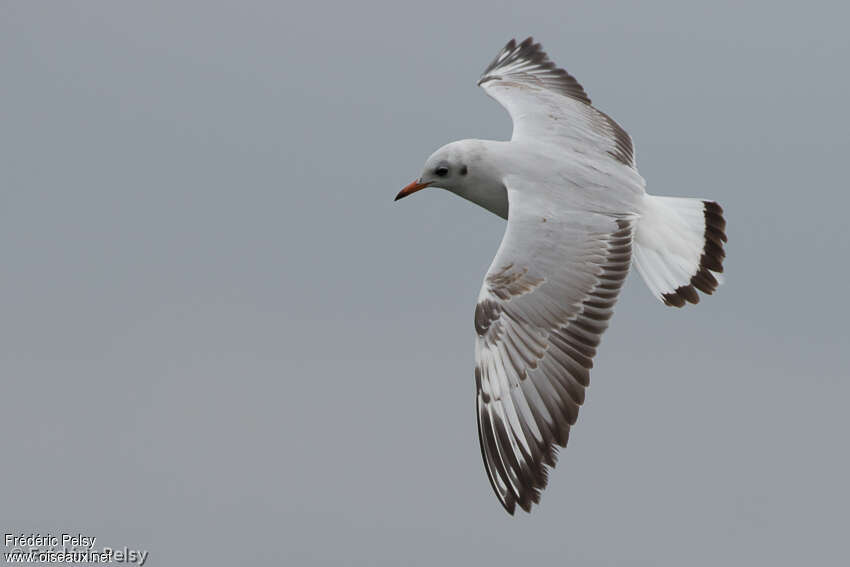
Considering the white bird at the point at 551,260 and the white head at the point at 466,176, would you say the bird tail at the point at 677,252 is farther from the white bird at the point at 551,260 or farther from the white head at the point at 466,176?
the white head at the point at 466,176

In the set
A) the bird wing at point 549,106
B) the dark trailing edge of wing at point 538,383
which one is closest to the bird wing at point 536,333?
the dark trailing edge of wing at point 538,383

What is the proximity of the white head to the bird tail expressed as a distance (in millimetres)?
1214

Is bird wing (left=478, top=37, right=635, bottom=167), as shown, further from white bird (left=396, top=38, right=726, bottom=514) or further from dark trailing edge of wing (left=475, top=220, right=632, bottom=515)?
dark trailing edge of wing (left=475, top=220, right=632, bottom=515)

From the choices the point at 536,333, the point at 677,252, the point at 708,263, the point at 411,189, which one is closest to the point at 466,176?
the point at 411,189

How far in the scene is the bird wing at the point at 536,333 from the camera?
362 inches

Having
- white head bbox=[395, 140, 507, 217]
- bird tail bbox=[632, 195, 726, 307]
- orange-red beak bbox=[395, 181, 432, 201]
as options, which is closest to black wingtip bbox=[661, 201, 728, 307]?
bird tail bbox=[632, 195, 726, 307]

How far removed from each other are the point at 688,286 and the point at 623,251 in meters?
0.85

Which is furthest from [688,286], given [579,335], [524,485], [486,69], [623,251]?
[486,69]

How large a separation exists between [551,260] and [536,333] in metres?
0.58

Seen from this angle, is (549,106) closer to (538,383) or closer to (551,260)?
(551,260)

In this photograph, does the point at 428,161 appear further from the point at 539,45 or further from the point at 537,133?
the point at 539,45

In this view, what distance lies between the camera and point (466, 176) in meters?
11.0

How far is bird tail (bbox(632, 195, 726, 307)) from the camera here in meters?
10.5

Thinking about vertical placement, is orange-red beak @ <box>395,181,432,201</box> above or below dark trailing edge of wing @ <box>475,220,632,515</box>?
above
